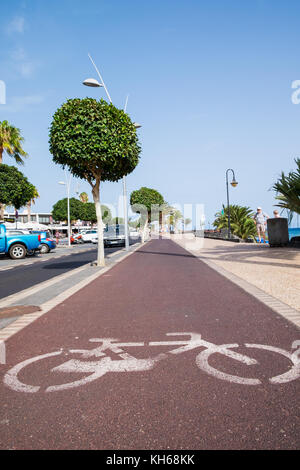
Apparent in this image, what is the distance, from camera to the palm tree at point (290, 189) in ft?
43.1

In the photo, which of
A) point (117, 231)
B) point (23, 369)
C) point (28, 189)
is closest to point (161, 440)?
point (23, 369)

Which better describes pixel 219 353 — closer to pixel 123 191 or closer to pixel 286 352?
pixel 286 352

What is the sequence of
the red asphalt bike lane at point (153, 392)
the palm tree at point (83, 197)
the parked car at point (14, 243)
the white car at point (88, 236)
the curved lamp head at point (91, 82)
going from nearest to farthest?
1. the red asphalt bike lane at point (153, 392)
2. the curved lamp head at point (91, 82)
3. the parked car at point (14, 243)
4. the white car at point (88, 236)
5. the palm tree at point (83, 197)

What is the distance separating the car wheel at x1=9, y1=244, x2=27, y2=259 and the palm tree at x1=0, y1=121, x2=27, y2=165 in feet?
52.8

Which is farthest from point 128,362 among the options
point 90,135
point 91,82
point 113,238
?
point 113,238

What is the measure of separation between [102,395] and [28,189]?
3030 cm

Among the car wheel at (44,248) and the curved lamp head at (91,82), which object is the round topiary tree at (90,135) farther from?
A: the car wheel at (44,248)

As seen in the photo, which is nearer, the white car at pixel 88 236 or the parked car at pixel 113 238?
the parked car at pixel 113 238

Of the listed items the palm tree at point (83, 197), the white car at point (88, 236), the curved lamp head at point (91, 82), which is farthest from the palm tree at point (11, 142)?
the palm tree at point (83, 197)

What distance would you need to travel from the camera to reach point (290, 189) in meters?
13.3

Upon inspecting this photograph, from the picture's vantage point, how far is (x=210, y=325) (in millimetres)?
4438

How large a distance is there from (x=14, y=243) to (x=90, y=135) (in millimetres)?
10277

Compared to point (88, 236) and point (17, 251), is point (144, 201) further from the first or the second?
point (17, 251)

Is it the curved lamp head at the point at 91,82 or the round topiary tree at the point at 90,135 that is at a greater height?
the curved lamp head at the point at 91,82
